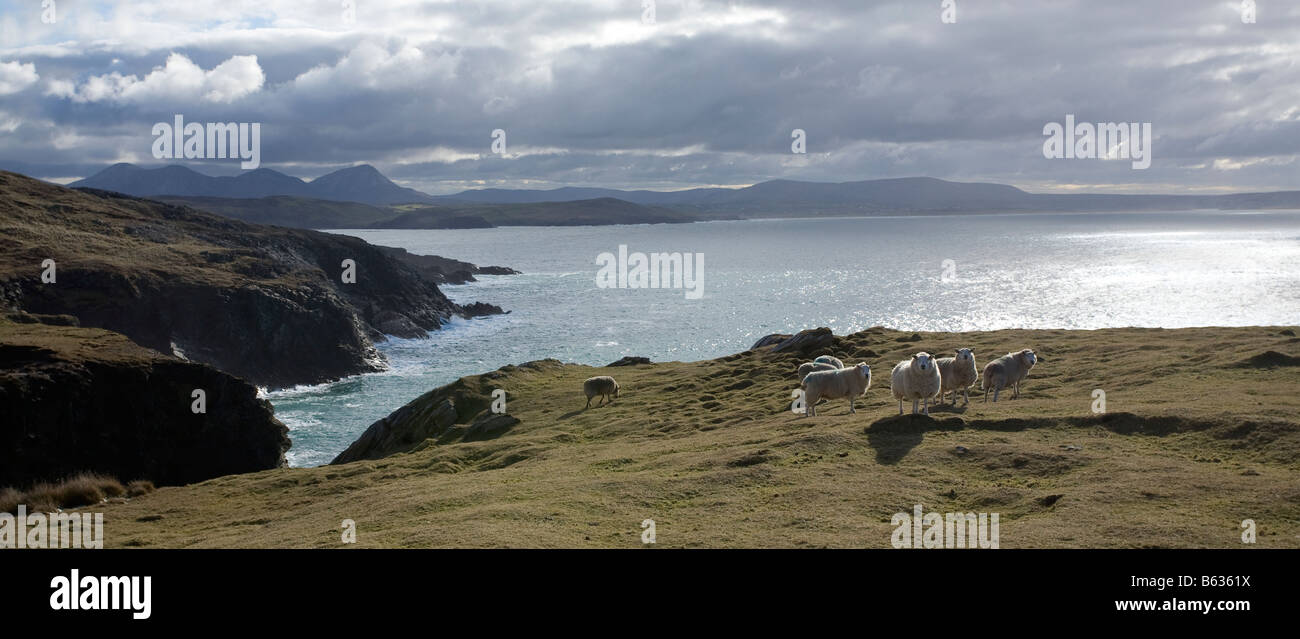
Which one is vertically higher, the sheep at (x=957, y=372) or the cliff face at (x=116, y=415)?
the sheep at (x=957, y=372)

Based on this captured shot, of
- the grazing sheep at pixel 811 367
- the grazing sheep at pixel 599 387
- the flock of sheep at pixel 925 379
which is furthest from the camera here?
the grazing sheep at pixel 599 387

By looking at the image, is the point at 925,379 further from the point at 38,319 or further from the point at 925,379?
the point at 38,319

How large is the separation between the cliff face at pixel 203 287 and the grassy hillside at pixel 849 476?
5288 cm

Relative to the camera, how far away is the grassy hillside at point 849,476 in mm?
14625

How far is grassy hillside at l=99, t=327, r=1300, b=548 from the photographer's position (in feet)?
48.0

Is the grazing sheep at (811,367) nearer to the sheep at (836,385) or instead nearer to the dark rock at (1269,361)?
the sheep at (836,385)

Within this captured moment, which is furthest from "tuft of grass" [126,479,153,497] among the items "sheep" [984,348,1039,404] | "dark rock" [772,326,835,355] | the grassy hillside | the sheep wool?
"sheep" [984,348,1039,404]

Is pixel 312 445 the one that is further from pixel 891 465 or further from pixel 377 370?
pixel 891 465

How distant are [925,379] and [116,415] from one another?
3798 centimetres

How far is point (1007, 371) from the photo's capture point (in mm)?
26188

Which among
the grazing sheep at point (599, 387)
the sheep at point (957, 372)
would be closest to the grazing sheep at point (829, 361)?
the sheep at point (957, 372)

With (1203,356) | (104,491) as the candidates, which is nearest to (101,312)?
(104,491)
